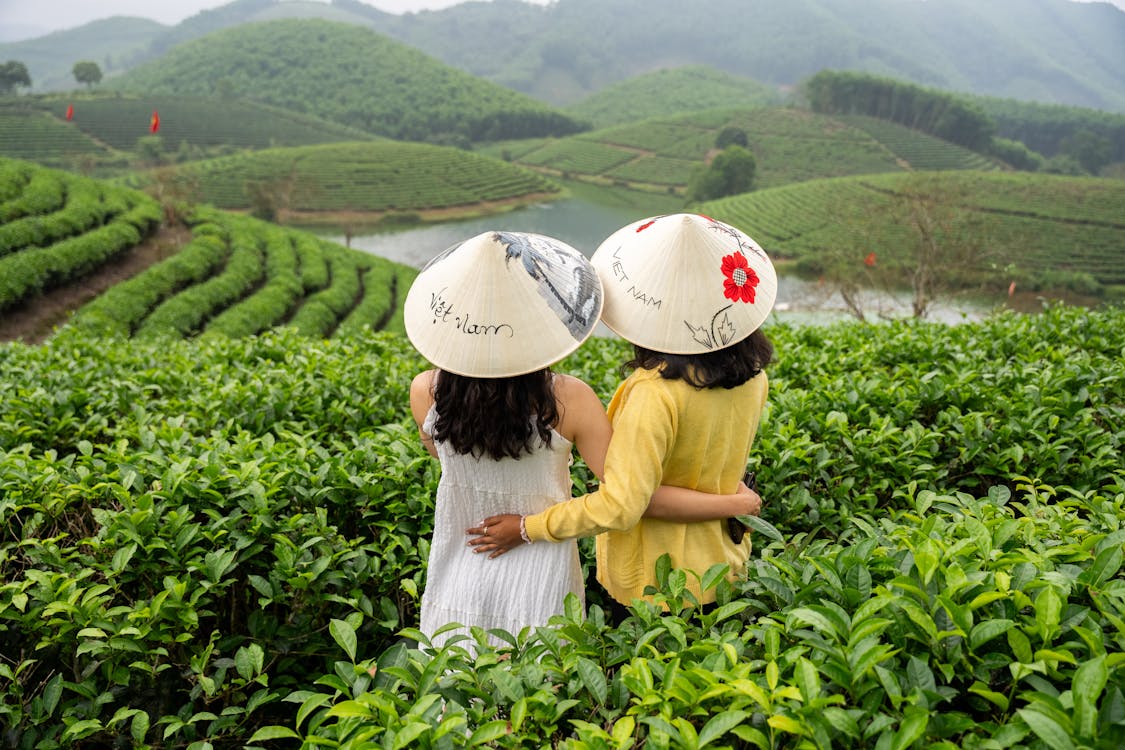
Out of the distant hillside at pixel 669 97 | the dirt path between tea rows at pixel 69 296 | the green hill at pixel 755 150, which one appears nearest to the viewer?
the dirt path between tea rows at pixel 69 296

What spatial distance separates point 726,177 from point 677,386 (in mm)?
64159

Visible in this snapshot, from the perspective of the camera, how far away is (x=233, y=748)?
1812mm

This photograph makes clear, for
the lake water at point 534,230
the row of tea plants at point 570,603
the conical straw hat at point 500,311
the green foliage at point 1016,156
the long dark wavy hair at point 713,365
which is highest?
the green foliage at point 1016,156

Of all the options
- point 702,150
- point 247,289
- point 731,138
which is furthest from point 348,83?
point 247,289

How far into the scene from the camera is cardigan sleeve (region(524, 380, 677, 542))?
1531 millimetres

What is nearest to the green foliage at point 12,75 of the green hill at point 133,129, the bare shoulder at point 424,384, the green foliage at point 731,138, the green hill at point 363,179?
the green hill at point 133,129

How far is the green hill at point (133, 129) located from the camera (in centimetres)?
5739

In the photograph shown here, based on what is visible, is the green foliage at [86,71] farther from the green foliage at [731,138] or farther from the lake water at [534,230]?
the green foliage at [731,138]

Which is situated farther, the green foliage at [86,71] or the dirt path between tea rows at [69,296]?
the green foliage at [86,71]

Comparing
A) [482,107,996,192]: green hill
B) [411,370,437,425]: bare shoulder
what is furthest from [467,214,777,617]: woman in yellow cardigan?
[482,107,996,192]: green hill

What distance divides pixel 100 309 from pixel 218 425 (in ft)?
56.9

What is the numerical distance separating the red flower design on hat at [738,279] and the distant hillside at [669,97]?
113181 millimetres

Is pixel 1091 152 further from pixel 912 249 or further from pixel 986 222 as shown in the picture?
pixel 912 249

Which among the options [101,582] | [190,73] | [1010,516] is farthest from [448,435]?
[190,73]
